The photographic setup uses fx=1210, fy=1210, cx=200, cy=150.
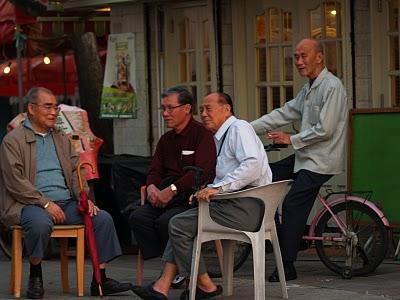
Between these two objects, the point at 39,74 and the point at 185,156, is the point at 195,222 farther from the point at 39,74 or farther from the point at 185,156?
the point at 39,74

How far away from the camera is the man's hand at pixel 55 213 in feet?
30.3

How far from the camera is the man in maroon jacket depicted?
917cm

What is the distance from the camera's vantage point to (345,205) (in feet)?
33.2

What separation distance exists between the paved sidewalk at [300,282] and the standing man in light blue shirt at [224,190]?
67cm

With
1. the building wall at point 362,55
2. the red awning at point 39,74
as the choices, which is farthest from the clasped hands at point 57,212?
the red awning at point 39,74

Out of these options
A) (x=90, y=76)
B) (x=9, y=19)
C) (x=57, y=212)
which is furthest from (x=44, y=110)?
(x=9, y=19)

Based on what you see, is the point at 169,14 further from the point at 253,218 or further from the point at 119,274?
the point at 253,218

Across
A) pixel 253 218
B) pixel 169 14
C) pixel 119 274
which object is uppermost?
pixel 169 14

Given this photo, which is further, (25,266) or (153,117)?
(153,117)

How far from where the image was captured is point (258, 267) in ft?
28.0

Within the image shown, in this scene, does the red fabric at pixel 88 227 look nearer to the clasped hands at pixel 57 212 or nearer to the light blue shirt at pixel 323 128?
the clasped hands at pixel 57 212

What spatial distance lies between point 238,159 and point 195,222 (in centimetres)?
55

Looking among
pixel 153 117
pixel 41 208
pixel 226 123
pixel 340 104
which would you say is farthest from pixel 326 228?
pixel 153 117

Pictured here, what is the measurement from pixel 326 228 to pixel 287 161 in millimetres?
662
